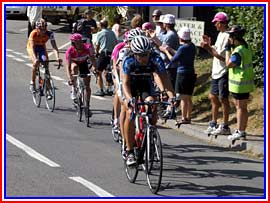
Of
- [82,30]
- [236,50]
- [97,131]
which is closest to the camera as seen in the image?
[236,50]

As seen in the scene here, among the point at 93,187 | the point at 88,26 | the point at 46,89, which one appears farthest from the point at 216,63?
the point at 88,26

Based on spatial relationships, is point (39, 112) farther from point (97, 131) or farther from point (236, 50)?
point (236, 50)

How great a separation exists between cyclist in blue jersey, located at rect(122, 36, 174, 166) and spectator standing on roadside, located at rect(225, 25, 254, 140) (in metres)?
2.53

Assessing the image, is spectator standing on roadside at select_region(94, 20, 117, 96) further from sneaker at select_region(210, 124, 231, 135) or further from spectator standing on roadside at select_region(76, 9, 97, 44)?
sneaker at select_region(210, 124, 231, 135)

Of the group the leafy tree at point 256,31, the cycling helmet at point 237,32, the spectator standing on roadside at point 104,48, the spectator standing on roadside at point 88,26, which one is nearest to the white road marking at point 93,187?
the cycling helmet at point 237,32

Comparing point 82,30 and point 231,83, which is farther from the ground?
point 82,30

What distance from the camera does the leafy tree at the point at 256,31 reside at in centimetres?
1486

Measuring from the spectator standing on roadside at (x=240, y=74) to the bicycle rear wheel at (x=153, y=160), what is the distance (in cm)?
336

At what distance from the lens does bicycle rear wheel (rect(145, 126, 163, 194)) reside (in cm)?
959

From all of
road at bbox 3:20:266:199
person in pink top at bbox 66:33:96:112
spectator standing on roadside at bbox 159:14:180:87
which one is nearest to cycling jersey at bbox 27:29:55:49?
road at bbox 3:20:266:199

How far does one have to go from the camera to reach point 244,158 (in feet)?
39.7

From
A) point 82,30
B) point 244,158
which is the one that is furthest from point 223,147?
point 82,30

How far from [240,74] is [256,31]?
257 centimetres

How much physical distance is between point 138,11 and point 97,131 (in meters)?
8.56
